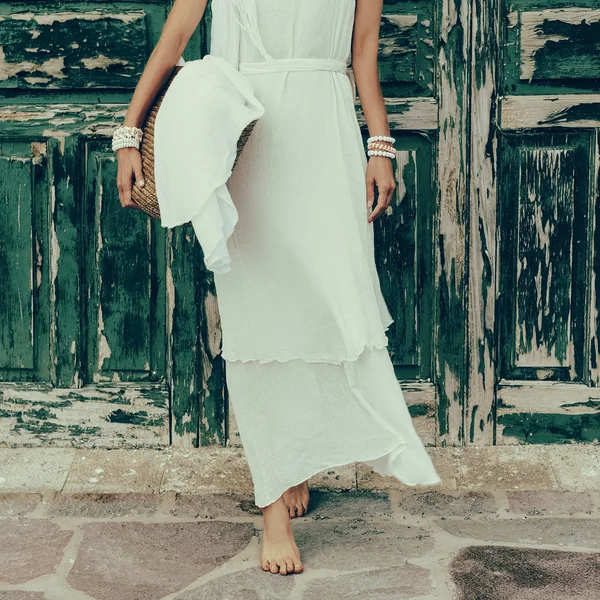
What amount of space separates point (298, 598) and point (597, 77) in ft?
6.93

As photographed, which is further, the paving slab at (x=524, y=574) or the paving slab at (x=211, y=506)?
the paving slab at (x=211, y=506)

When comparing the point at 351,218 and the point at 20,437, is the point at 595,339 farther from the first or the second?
the point at 20,437

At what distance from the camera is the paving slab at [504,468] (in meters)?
3.64

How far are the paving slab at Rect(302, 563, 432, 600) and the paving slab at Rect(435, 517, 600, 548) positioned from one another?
336mm

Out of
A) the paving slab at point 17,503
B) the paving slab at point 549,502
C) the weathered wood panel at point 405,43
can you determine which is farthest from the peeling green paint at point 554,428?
the paving slab at point 17,503

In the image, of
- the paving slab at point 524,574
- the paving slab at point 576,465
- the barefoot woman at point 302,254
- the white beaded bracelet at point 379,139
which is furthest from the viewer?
the paving slab at point 576,465

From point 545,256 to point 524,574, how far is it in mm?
1318

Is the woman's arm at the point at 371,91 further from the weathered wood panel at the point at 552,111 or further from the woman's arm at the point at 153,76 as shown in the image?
the weathered wood panel at the point at 552,111

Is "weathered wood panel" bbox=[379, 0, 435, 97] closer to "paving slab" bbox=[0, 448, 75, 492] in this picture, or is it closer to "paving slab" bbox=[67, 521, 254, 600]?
"paving slab" bbox=[67, 521, 254, 600]

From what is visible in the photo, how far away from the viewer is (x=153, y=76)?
114 inches

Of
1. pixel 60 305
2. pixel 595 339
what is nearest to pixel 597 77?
pixel 595 339

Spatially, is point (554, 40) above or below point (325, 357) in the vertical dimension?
above

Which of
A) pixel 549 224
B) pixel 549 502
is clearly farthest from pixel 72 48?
pixel 549 502

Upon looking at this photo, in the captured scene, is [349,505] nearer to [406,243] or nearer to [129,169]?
[406,243]
